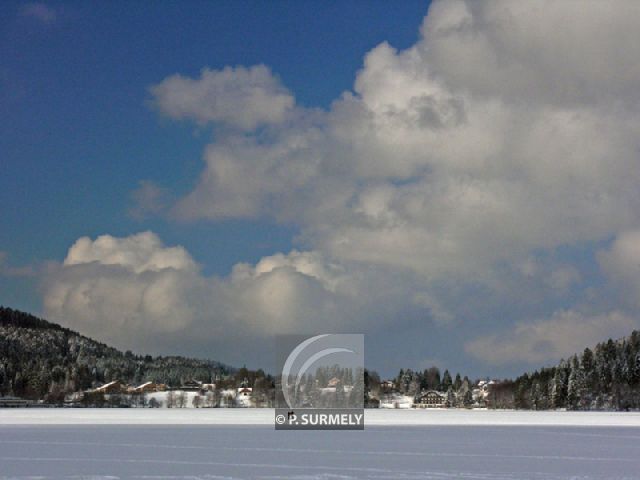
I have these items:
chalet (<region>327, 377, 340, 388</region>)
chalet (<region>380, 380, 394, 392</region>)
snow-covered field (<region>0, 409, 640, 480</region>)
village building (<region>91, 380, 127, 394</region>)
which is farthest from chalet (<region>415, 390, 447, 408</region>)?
snow-covered field (<region>0, 409, 640, 480</region>)

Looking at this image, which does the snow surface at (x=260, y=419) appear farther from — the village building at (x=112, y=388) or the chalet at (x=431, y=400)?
the village building at (x=112, y=388)

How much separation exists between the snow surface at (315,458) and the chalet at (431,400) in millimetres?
140006

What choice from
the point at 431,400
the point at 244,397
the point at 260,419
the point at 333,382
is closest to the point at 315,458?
the point at 260,419

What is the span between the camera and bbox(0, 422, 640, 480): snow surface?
23.0 metres

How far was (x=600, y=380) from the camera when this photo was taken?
4537 inches

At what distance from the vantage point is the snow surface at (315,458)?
2298 centimetres

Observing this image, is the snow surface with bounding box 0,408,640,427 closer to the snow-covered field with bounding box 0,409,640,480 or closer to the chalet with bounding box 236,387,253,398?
the snow-covered field with bounding box 0,409,640,480

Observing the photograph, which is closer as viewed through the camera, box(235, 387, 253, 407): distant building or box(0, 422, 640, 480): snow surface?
box(0, 422, 640, 480): snow surface

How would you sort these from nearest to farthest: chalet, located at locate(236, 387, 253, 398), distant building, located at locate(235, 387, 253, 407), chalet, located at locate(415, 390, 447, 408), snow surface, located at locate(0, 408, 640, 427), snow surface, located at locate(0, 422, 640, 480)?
1. snow surface, located at locate(0, 422, 640, 480)
2. snow surface, located at locate(0, 408, 640, 427)
3. distant building, located at locate(235, 387, 253, 407)
4. chalet, located at locate(236, 387, 253, 398)
5. chalet, located at locate(415, 390, 447, 408)

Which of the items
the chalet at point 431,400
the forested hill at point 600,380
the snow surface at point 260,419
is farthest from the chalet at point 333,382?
the chalet at point 431,400

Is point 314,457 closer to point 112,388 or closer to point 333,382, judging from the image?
point 333,382

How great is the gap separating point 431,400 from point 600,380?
71797 mm

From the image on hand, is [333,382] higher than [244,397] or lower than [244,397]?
higher

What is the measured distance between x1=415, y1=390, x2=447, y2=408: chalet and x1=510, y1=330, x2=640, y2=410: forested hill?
181 feet
